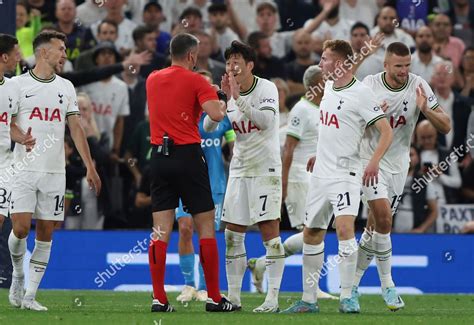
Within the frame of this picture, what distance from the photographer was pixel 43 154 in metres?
11.7

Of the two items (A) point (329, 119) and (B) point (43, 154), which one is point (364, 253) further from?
(B) point (43, 154)

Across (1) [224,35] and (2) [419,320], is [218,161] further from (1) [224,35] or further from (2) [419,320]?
(1) [224,35]

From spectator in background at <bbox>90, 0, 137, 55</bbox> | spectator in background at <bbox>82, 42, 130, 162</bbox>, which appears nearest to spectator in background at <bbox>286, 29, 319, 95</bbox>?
spectator in background at <bbox>90, 0, 137, 55</bbox>

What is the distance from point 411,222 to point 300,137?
11.2ft

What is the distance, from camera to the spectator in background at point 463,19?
2069cm

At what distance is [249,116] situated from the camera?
11.6 metres

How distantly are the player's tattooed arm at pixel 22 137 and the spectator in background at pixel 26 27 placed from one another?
7.15 m

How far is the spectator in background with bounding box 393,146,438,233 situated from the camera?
1759 cm

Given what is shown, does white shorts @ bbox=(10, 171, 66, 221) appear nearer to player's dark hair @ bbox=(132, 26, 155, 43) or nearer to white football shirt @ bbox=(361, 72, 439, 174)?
white football shirt @ bbox=(361, 72, 439, 174)

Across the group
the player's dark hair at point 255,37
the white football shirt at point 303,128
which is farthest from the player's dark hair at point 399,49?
the player's dark hair at point 255,37

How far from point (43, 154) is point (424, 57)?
942cm

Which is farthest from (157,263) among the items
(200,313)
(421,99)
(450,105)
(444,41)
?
(444,41)

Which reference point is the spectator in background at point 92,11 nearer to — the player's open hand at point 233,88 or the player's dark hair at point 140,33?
the player's dark hair at point 140,33

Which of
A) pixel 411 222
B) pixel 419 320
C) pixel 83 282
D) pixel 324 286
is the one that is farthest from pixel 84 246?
pixel 419 320
